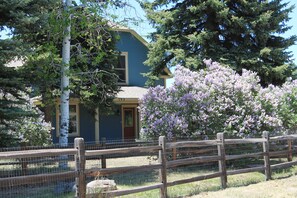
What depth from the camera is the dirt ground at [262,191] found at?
8.16 metres

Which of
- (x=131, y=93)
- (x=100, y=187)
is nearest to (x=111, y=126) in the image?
(x=131, y=93)

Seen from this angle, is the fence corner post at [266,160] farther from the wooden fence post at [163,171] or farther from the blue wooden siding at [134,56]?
the blue wooden siding at [134,56]

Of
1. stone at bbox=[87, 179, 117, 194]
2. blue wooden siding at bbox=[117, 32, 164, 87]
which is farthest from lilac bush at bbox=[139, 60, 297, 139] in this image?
blue wooden siding at bbox=[117, 32, 164, 87]

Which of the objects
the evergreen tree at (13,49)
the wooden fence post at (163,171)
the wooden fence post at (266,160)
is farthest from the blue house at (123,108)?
the wooden fence post at (163,171)

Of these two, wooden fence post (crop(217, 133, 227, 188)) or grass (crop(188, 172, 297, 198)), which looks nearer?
grass (crop(188, 172, 297, 198))

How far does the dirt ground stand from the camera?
8.16 metres

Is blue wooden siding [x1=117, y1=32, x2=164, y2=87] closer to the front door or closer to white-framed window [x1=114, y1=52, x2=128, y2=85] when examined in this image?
white-framed window [x1=114, y1=52, x2=128, y2=85]

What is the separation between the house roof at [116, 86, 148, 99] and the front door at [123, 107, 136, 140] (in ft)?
4.71

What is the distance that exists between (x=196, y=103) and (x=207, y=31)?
17.8 feet

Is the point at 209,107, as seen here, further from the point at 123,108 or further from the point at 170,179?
the point at 123,108

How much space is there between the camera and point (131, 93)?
66.8ft

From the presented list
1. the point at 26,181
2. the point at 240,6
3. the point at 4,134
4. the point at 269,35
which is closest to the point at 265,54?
the point at 269,35

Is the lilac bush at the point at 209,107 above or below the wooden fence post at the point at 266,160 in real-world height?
above

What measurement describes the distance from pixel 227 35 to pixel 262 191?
1088cm
